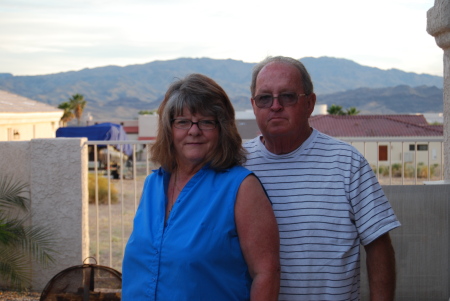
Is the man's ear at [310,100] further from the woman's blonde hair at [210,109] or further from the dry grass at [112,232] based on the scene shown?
the dry grass at [112,232]

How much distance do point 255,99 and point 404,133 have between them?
29.5m

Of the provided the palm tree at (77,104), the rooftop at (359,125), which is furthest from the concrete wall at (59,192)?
the palm tree at (77,104)

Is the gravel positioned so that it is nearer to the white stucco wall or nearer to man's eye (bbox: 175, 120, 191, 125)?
man's eye (bbox: 175, 120, 191, 125)

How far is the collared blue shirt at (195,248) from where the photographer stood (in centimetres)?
207

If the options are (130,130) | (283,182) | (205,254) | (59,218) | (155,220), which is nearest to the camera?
(205,254)

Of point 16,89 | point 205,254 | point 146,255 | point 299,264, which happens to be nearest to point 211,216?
point 205,254

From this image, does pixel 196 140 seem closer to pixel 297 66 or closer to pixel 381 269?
pixel 297 66

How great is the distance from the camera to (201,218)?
83.1 inches

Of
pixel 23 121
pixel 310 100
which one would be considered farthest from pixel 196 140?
pixel 23 121

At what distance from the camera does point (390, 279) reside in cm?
233

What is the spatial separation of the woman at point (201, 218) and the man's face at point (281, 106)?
0.18m

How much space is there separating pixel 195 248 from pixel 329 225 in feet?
1.80

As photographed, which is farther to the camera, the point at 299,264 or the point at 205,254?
the point at 299,264

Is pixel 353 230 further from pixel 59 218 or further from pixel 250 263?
pixel 59 218
